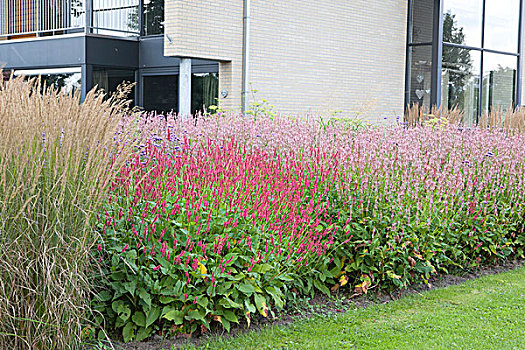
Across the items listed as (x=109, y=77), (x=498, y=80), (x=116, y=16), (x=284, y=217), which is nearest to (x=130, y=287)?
(x=284, y=217)

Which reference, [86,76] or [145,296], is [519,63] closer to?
[86,76]

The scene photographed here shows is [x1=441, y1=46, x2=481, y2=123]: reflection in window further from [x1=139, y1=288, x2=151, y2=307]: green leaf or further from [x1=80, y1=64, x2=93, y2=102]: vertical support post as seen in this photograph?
[x1=139, y1=288, x2=151, y2=307]: green leaf

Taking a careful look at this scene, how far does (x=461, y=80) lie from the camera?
1585 centimetres

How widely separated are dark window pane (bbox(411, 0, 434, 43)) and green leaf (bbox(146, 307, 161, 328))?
13.2m

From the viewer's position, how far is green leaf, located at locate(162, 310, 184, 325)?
3929 mm

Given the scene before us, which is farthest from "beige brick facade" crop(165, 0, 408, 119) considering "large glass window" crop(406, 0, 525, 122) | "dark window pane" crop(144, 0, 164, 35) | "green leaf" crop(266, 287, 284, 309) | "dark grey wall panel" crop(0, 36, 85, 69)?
"green leaf" crop(266, 287, 284, 309)

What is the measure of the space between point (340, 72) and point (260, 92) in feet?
8.86

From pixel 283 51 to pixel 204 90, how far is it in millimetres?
1815

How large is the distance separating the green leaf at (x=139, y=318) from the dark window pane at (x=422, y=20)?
13.2 m

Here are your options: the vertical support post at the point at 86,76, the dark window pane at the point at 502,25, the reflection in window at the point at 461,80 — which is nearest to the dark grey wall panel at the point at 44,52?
the vertical support post at the point at 86,76

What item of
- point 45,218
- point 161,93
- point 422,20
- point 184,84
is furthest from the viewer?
point 422,20

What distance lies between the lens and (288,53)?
1288 cm

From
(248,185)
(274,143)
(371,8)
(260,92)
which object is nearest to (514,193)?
(274,143)

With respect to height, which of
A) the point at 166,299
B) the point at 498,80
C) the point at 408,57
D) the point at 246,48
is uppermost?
the point at 408,57
